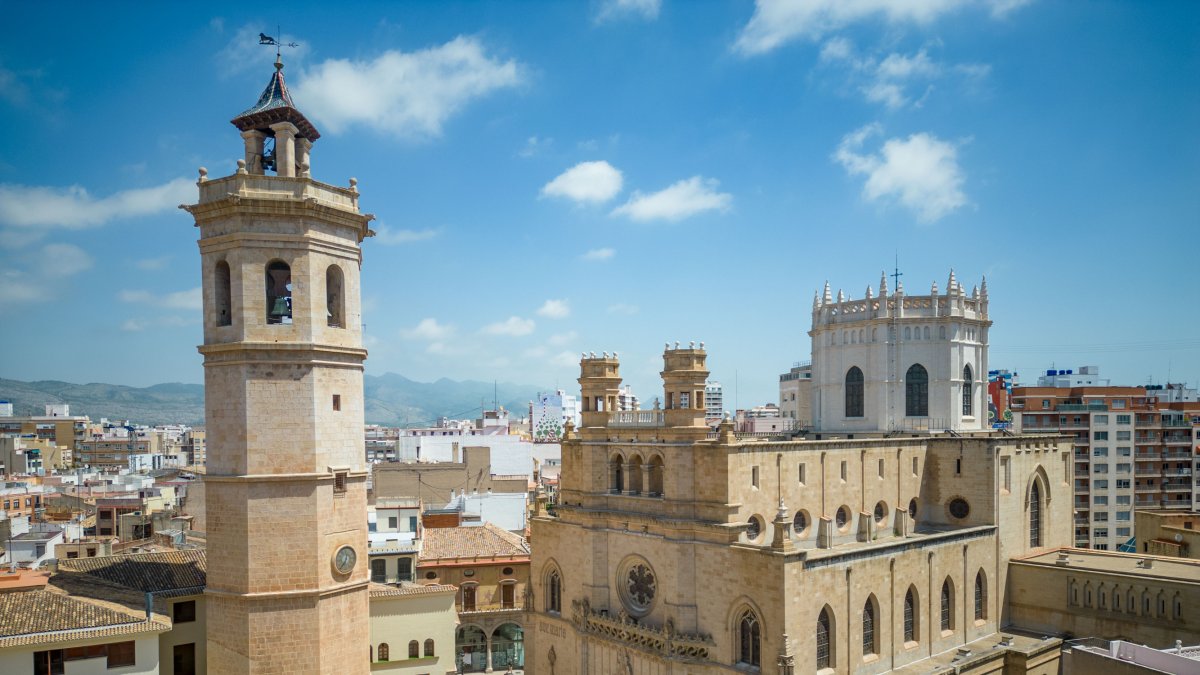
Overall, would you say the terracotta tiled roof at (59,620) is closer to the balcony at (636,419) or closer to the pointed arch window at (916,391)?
the balcony at (636,419)

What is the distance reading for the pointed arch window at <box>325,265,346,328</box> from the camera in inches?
890

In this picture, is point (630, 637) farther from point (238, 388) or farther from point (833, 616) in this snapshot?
point (238, 388)

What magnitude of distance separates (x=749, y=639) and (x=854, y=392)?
18130 mm

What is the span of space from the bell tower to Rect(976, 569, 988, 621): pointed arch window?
29.4 meters

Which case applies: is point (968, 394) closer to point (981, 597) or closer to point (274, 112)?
point (981, 597)

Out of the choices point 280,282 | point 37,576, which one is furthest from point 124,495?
point 280,282

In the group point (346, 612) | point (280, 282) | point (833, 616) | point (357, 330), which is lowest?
point (833, 616)

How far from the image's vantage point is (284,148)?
22.1 metres

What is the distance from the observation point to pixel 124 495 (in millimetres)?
67125

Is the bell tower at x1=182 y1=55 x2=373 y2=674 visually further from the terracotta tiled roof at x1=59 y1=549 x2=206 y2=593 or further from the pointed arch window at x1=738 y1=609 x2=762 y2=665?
the pointed arch window at x1=738 y1=609 x2=762 y2=665

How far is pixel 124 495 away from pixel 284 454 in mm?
56852

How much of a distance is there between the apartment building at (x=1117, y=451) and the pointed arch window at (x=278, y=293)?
209 feet

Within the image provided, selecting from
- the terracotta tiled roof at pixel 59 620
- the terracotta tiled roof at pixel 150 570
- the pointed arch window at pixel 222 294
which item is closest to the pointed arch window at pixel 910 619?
the terracotta tiled roof at pixel 150 570

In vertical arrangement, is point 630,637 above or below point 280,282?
below
